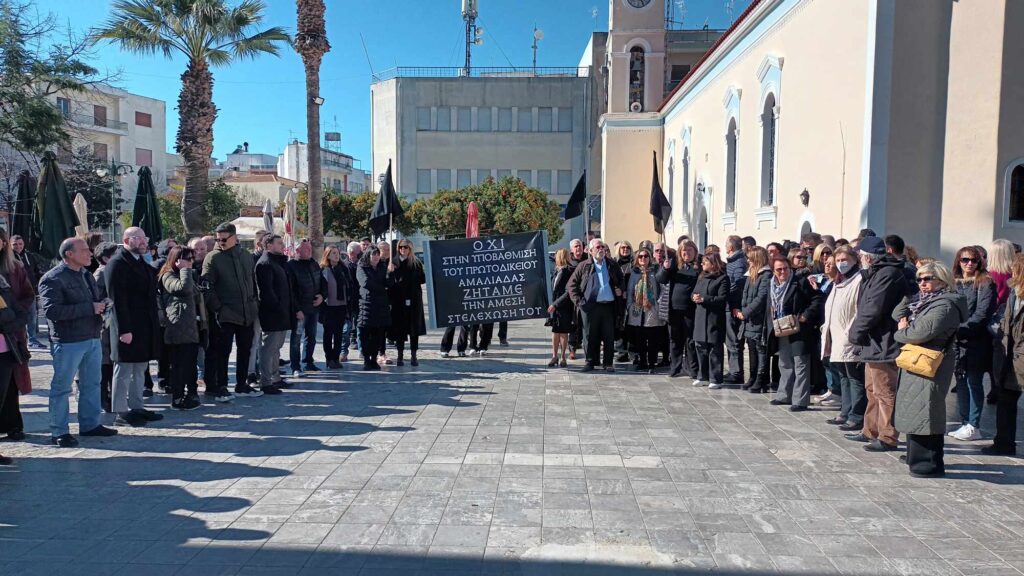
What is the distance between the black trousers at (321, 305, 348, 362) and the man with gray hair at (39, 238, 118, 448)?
14.1ft

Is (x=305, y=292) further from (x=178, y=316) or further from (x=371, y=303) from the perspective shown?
(x=178, y=316)

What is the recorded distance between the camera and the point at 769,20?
16.6m

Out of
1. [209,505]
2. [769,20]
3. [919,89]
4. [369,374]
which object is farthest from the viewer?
[769,20]

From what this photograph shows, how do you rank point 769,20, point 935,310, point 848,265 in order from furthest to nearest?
point 769,20 → point 848,265 → point 935,310

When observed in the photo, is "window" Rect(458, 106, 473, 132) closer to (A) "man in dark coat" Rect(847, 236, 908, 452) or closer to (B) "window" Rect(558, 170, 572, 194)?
(B) "window" Rect(558, 170, 572, 194)

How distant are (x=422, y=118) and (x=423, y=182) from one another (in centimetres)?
418

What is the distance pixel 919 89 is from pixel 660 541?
427 inches

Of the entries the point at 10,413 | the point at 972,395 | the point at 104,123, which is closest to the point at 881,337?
the point at 972,395

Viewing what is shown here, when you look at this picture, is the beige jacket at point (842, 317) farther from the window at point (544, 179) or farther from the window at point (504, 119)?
the window at point (504, 119)

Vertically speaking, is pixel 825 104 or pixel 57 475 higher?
pixel 825 104

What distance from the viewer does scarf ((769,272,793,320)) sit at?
28.4 feet

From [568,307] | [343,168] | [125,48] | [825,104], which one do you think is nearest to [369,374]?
[568,307]

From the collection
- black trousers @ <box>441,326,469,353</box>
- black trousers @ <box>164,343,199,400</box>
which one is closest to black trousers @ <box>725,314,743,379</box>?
black trousers @ <box>441,326,469,353</box>

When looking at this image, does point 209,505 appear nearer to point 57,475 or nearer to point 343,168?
point 57,475
